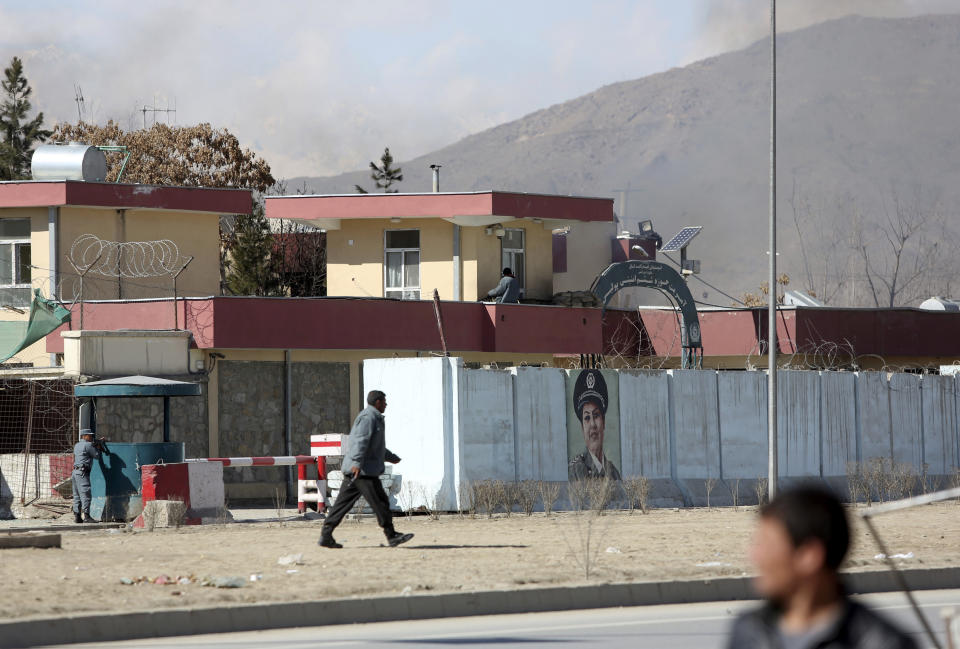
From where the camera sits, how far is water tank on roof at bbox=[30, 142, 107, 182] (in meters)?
39.4

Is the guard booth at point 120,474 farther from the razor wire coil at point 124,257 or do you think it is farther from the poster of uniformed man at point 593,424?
the razor wire coil at point 124,257

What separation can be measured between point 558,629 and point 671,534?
296 inches

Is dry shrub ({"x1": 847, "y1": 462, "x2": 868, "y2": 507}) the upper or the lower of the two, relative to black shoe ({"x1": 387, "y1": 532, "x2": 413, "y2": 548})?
lower

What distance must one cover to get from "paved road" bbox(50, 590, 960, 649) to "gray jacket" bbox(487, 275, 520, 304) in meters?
24.9

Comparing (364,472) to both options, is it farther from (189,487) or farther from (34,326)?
(34,326)

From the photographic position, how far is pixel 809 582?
135 inches

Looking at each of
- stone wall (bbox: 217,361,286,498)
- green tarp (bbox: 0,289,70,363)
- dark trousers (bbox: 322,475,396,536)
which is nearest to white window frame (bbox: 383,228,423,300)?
stone wall (bbox: 217,361,286,498)

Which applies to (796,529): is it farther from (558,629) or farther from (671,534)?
(671,534)

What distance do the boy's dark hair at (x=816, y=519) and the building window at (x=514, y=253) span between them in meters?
37.5

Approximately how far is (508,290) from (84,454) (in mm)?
16586

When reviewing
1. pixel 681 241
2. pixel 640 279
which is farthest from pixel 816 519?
pixel 681 241

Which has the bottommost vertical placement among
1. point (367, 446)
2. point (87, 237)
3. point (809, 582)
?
point (367, 446)

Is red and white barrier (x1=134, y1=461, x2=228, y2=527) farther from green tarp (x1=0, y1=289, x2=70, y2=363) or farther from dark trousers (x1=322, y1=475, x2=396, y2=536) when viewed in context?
green tarp (x1=0, y1=289, x2=70, y2=363)

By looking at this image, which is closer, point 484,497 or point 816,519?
point 816,519
